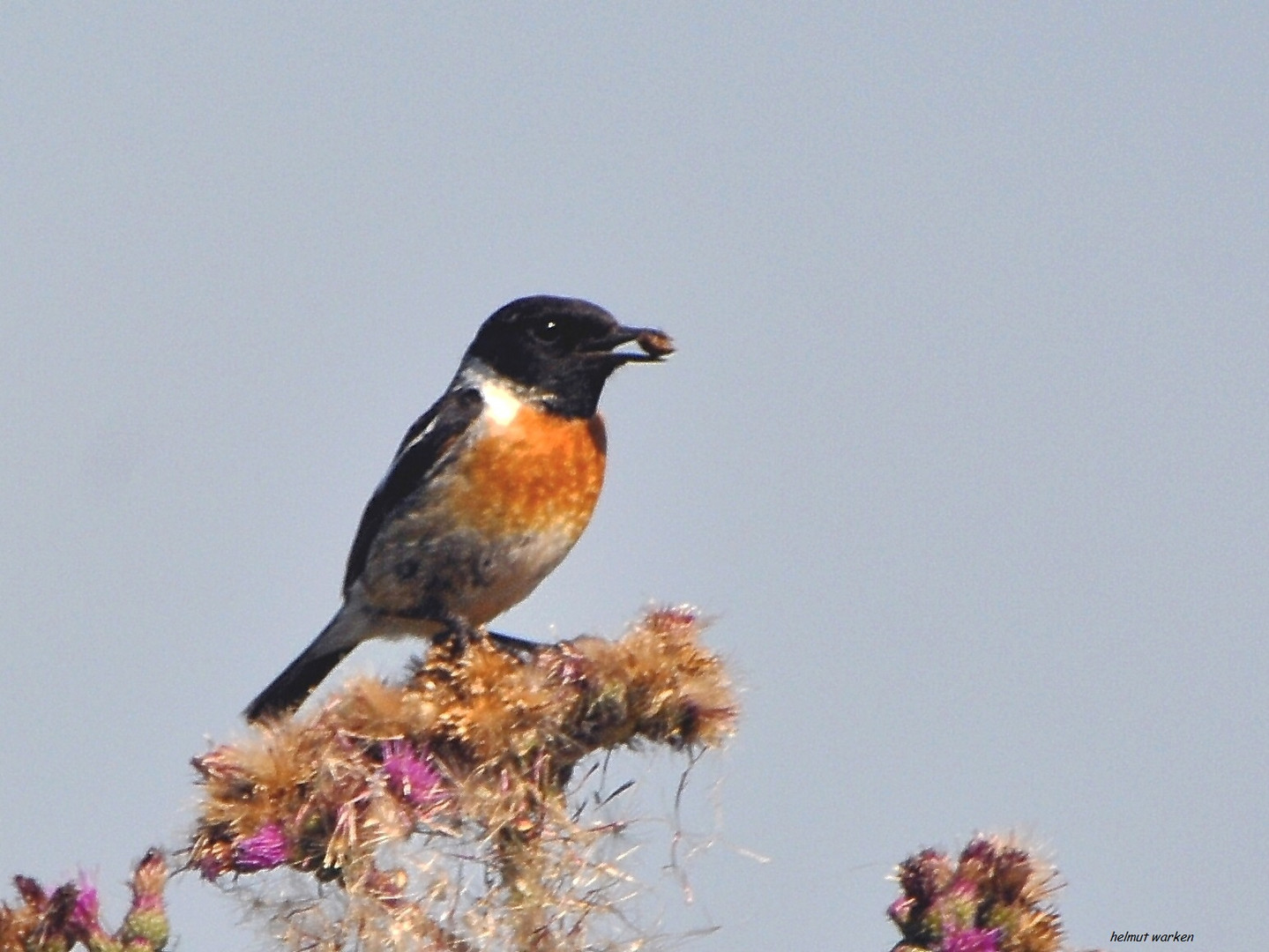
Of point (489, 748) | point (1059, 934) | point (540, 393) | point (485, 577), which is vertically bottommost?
point (1059, 934)

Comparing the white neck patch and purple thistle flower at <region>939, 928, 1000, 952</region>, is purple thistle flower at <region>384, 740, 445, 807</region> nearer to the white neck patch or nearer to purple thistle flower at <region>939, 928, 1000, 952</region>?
purple thistle flower at <region>939, 928, 1000, 952</region>

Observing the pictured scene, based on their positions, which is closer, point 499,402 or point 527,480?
point 527,480

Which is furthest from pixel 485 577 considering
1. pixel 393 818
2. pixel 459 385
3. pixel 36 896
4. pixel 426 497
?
pixel 36 896

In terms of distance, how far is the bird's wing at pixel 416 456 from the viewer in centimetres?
846

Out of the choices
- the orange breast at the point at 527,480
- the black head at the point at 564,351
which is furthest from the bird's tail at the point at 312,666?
the black head at the point at 564,351

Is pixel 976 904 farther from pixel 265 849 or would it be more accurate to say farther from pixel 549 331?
pixel 549 331

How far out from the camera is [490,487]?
27.2 ft

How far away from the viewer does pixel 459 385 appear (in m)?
8.90

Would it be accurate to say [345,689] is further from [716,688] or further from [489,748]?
[716,688]

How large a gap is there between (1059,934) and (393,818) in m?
1.59

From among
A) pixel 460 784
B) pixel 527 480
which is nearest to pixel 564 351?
pixel 527 480

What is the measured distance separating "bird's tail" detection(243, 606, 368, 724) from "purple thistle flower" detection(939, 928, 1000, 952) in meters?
4.40

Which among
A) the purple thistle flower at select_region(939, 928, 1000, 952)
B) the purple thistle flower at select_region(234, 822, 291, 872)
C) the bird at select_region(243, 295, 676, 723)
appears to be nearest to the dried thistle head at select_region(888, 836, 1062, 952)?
the purple thistle flower at select_region(939, 928, 1000, 952)

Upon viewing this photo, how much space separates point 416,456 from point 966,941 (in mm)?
4258
